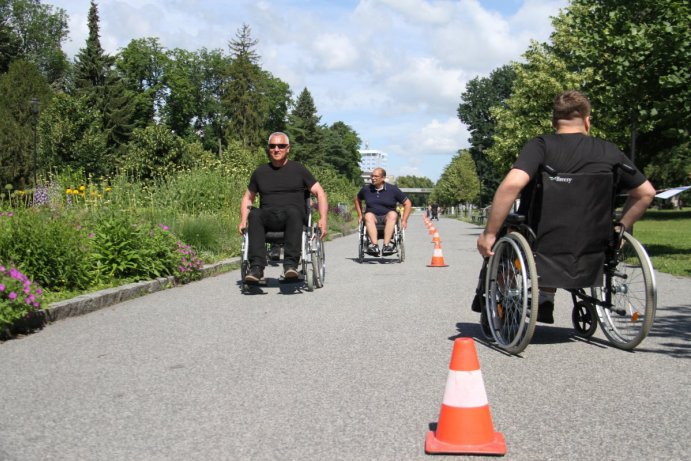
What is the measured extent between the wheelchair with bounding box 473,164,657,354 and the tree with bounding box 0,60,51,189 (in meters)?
47.5

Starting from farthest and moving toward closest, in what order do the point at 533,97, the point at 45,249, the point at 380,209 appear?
1. the point at 533,97
2. the point at 380,209
3. the point at 45,249

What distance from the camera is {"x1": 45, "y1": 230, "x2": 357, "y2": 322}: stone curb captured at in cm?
696

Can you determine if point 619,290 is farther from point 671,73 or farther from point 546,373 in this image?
point 671,73

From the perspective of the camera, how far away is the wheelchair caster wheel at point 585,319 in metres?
5.76

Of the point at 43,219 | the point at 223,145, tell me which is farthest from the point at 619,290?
the point at 223,145

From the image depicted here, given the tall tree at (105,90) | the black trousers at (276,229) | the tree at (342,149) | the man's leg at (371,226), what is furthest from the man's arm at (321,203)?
the tree at (342,149)

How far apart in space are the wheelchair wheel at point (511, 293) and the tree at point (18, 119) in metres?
47.4

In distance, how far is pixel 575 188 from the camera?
5027mm

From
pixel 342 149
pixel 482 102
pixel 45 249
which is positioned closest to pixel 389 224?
pixel 45 249

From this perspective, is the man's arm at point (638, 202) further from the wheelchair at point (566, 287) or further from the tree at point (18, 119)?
the tree at point (18, 119)

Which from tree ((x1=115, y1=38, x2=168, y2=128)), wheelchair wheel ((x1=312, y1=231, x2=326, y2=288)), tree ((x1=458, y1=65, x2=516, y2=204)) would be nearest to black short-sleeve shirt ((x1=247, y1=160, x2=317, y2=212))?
wheelchair wheel ((x1=312, y1=231, x2=326, y2=288))

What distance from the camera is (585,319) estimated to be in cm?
593

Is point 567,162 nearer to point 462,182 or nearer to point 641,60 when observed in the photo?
point 641,60

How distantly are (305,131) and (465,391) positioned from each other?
9625cm
